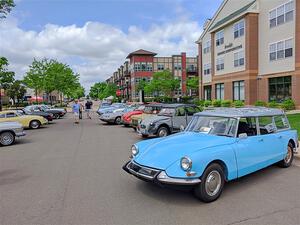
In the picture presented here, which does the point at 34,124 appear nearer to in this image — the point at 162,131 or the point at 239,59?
the point at 162,131

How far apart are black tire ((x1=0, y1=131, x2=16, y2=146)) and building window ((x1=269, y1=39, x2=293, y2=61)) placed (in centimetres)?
2326

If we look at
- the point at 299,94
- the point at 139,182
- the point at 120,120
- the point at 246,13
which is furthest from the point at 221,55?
the point at 139,182

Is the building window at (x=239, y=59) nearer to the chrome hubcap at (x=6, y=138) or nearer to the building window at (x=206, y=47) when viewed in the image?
the building window at (x=206, y=47)

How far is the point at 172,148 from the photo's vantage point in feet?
17.4

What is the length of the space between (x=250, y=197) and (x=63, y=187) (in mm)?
3730

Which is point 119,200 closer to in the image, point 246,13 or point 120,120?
point 120,120

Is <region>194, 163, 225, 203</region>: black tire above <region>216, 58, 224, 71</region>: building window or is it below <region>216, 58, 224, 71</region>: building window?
below

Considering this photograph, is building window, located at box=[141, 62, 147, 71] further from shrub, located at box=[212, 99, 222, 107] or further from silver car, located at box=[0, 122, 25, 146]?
silver car, located at box=[0, 122, 25, 146]

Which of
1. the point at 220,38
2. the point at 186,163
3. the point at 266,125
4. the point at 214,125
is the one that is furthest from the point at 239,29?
the point at 186,163

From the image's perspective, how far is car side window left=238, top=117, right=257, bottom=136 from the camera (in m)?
5.98

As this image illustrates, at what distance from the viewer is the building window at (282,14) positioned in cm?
2464

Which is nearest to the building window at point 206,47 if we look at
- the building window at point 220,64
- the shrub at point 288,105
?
the building window at point 220,64

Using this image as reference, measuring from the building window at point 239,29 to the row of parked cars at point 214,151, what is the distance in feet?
85.4

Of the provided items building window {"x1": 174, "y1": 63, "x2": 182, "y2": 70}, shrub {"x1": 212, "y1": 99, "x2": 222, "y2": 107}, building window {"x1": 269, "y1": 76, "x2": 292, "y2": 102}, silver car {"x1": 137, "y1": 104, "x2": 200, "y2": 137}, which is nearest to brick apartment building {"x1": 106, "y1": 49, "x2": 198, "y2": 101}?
building window {"x1": 174, "y1": 63, "x2": 182, "y2": 70}
